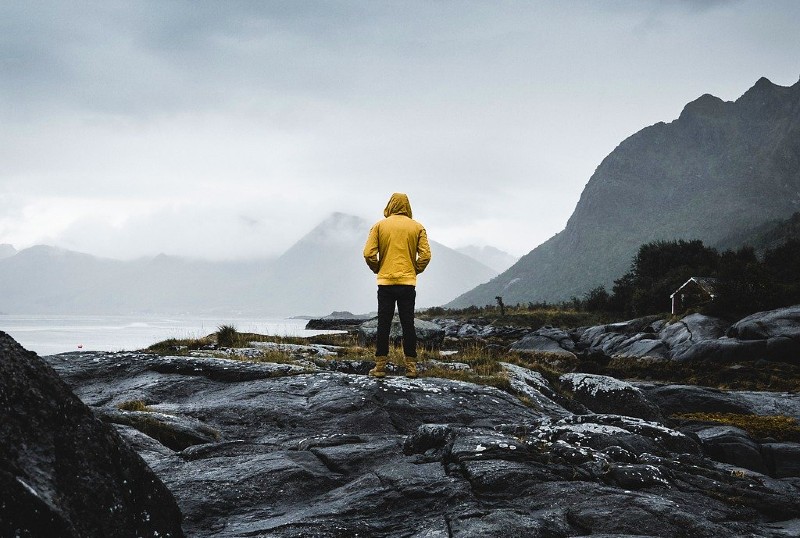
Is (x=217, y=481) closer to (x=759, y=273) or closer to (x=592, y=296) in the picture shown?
(x=759, y=273)

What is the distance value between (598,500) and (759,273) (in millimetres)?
41692

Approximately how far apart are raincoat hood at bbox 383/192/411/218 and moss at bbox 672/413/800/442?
29.6ft

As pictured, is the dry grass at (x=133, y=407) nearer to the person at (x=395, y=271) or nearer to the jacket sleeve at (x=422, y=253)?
the person at (x=395, y=271)

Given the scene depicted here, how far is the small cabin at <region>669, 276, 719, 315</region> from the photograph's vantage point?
4681cm

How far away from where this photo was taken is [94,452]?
11.8ft

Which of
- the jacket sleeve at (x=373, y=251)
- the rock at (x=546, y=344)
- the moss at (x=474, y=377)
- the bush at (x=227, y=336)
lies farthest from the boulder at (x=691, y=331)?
the jacket sleeve at (x=373, y=251)

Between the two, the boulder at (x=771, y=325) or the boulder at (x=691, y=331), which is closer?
the boulder at (x=771, y=325)

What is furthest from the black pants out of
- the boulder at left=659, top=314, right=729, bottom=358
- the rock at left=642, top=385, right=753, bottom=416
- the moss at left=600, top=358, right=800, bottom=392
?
the boulder at left=659, top=314, right=729, bottom=358

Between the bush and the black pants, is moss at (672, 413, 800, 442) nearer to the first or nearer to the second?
the black pants

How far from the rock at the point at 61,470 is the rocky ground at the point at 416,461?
23 cm

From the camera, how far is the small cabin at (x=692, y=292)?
46812mm

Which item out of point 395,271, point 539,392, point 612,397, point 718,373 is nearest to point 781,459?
point 612,397

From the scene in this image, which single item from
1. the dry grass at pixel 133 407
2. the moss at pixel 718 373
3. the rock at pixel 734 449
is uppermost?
the dry grass at pixel 133 407

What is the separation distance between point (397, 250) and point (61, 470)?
850cm
